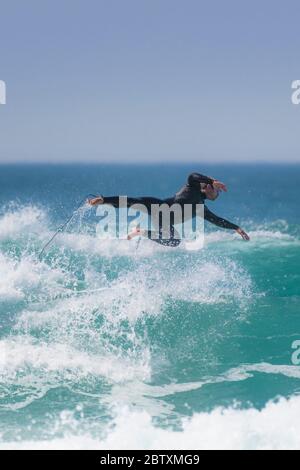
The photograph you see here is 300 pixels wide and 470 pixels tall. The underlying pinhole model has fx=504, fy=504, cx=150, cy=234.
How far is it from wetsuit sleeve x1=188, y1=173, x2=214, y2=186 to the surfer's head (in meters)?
0.13

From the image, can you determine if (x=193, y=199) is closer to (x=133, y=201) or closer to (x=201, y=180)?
(x=201, y=180)

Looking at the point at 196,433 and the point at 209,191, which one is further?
the point at 209,191

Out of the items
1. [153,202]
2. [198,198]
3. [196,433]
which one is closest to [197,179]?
[198,198]

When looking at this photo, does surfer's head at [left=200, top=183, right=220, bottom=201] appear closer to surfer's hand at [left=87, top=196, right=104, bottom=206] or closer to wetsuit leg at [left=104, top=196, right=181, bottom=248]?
wetsuit leg at [left=104, top=196, right=181, bottom=248]

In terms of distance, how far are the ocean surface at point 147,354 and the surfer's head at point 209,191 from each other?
4.48 metres

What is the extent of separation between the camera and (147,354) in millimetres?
13359

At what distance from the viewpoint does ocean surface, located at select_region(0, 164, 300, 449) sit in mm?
10070

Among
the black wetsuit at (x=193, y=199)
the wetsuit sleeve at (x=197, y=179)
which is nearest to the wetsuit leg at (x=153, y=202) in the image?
the black wetsuit at (x=193, y=199)

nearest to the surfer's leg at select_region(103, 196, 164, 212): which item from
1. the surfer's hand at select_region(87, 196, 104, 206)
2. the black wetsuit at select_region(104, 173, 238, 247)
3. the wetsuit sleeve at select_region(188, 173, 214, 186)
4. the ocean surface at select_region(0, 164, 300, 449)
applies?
the black wetsuit at select_region(104, 173, 238, 247)

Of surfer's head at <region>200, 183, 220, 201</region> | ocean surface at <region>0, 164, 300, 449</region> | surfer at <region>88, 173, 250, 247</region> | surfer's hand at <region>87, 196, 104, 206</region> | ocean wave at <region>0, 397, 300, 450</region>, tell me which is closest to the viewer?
surfer's hand at <region>87, 196, 104, 206</region>

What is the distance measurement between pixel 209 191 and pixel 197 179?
0.36 m

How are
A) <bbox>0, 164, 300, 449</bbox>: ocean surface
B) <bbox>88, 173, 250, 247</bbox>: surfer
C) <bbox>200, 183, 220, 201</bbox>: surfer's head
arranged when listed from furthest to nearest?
<bbox>200, 183, 220, 201</bbox>: surfer's head
<bbox>88, 173, 250, 247</bbox>: surfer
<bbox>0, 164, 300, 449</bbox>: ocean surface

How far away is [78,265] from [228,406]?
13.6 metres
